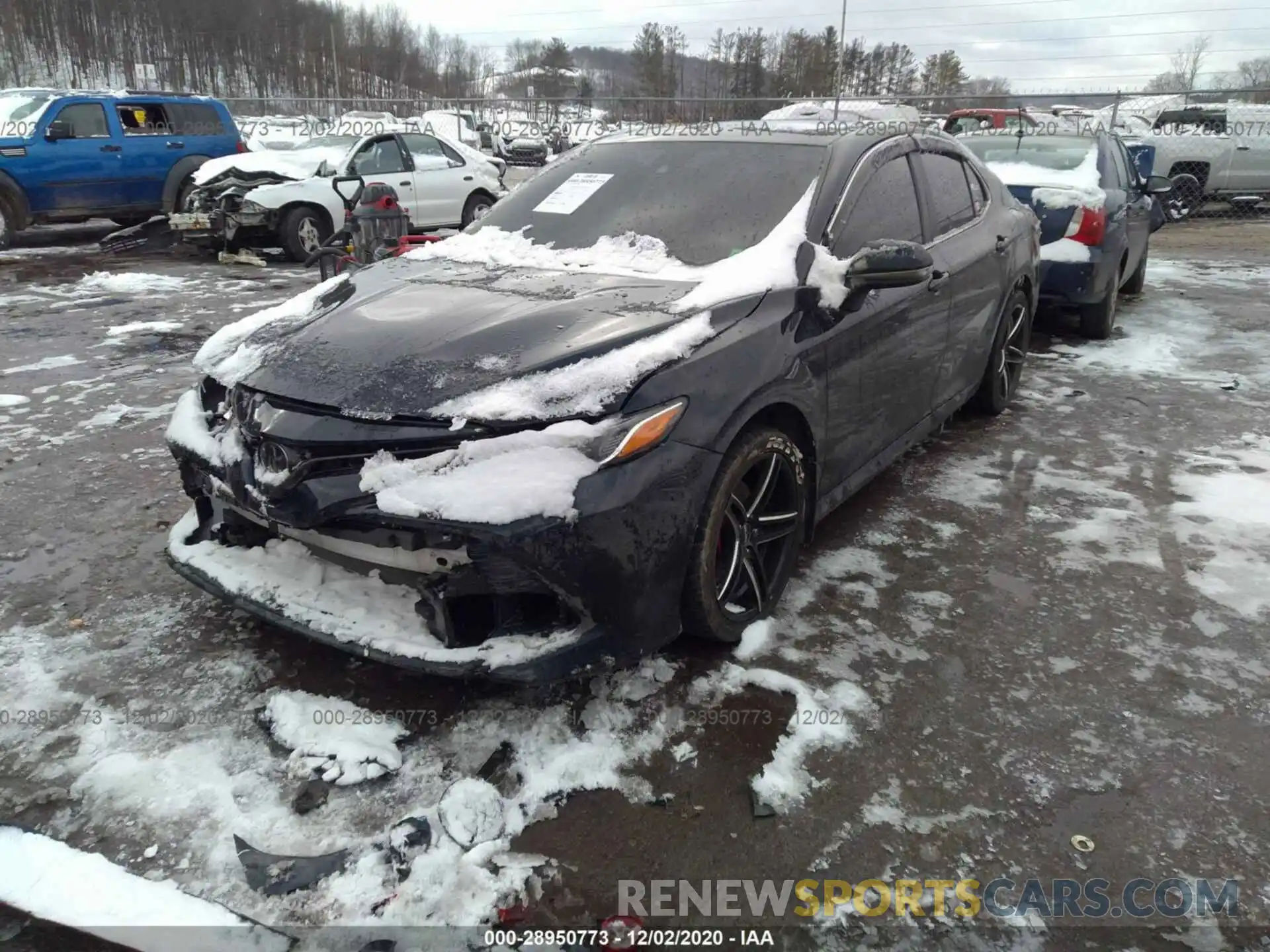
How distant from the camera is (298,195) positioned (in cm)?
1050

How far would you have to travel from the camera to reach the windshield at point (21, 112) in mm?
10883

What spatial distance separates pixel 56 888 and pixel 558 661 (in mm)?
1233

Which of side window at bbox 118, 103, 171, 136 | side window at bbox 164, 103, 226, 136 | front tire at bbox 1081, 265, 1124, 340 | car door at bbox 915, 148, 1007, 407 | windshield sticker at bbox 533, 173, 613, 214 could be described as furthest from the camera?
side window at bbox 164, 103, 226, 136

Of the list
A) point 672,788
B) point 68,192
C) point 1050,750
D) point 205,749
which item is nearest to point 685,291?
point 672,788

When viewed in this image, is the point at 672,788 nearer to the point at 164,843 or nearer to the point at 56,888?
the point at 164,843

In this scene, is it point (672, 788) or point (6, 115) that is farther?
point (6, 115)

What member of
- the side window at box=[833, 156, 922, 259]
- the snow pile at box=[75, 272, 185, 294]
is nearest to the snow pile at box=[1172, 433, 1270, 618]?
the side window at box=[833, 156, 922, 259]

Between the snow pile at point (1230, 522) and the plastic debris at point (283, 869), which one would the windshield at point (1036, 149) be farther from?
the plastic debris at point (283, 869)

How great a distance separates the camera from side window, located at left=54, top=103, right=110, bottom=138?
11.1m

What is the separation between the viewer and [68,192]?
11.2 meters

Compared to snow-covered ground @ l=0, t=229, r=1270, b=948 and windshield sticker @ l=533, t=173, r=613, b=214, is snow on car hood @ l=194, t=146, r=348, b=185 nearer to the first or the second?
snow-covered ground @ l=0, t=229, r=1270, b=948

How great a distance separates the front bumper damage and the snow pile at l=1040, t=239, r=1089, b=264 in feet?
17.5

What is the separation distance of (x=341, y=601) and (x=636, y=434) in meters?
0.97

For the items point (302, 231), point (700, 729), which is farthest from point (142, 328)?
point (700, 729)
